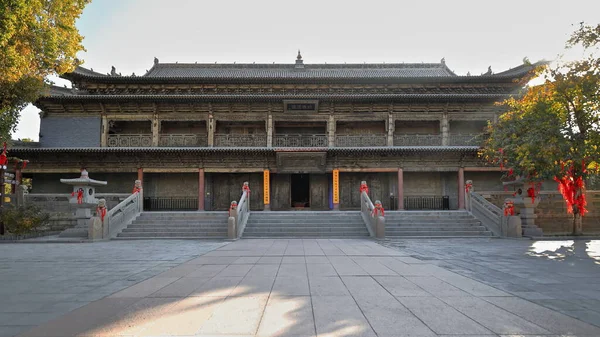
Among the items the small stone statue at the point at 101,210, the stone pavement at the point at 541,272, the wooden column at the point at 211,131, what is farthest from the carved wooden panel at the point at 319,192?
the stone pavement at the point at 541,272

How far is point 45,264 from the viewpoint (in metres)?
6.23

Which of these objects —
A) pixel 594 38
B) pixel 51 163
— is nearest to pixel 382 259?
pixel 594 38

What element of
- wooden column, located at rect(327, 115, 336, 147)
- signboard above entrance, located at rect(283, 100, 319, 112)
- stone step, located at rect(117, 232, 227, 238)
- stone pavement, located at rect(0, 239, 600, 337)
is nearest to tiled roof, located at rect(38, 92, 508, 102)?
signboard above entrance, located at rect(283, 100, 319, 112)

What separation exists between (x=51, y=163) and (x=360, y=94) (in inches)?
653

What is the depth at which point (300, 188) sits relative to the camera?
19422 mm

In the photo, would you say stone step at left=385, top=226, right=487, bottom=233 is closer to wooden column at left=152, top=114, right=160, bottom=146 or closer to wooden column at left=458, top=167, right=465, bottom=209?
wooden column at left=458, top=167, right=465, bottom=209

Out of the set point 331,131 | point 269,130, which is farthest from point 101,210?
point 331,131

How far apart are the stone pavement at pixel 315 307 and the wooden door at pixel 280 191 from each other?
1307 cm

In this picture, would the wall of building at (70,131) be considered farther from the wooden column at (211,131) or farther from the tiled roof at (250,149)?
the wooden column at (211,131)

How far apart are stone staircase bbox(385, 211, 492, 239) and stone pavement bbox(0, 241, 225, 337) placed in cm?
773

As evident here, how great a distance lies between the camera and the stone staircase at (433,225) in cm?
1205

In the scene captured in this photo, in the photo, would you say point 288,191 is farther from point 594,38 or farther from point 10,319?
point 10,319

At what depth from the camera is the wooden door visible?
18.7 m

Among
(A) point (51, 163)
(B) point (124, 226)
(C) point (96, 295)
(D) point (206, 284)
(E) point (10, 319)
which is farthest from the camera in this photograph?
(A) point (51, 163)
